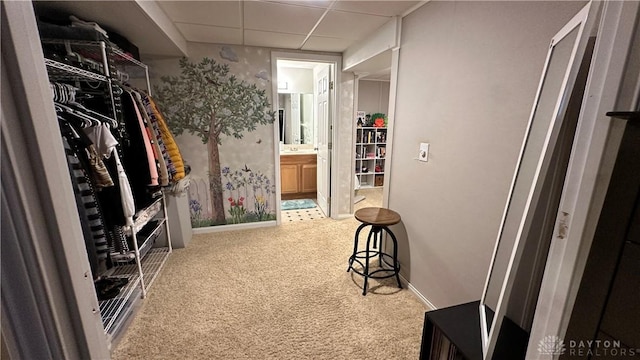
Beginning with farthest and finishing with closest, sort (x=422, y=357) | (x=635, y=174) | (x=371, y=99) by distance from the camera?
(x=371, y=99) → (x=422, y=357) → (x=635, y=174)

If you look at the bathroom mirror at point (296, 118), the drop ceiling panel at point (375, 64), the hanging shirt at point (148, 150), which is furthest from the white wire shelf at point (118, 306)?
the bathroom mirror at point (296, 118)

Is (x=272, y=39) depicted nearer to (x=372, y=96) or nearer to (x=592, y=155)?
(x=592, y=155)

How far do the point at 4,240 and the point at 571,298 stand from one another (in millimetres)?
1218

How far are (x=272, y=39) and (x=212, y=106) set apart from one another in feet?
3.35

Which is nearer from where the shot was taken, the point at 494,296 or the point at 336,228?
the point at 494,296

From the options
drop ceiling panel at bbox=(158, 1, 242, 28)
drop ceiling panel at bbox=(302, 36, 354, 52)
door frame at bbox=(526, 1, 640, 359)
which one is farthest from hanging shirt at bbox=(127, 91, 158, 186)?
door frame at bbox=(526, 1, 640, 359)

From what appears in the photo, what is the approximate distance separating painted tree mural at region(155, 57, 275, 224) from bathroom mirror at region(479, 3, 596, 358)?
104 inches

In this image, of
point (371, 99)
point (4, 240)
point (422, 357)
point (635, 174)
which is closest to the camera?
point (4, 240)

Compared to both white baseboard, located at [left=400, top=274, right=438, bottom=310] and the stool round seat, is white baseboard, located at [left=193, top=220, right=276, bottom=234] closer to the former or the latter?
the stool round seat

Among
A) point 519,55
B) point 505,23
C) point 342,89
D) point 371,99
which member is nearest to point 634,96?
point 519,55

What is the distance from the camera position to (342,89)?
3.30 meters

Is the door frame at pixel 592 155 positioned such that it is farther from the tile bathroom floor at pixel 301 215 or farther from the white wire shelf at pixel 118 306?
the tile bathroom floor at pixel 301 215

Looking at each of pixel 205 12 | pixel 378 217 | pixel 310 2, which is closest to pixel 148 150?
pixel 205 12

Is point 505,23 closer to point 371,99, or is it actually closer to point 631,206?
point 631,206
